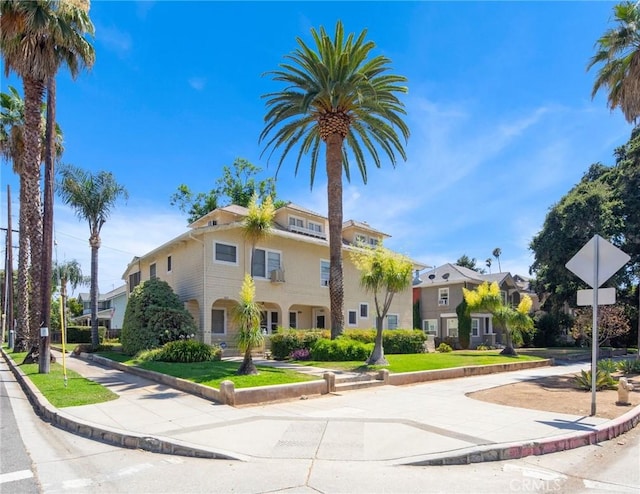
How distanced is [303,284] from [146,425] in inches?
714

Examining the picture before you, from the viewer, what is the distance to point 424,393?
12.9m

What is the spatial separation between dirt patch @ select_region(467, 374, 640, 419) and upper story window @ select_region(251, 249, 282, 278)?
13504mm

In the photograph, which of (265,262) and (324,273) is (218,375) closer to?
(265,262)

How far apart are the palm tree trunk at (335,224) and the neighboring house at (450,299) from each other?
21.0 meters

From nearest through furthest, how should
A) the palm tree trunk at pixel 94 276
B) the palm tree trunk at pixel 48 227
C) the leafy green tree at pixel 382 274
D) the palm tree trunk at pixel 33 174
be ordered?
the palm tree trunk at pixel 48 227, the leafy green tree at pixel 382 274, the palm tree trunk at pixel 33 174, the palm tree trunk at pixel 94 276

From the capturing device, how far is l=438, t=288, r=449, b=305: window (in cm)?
4156

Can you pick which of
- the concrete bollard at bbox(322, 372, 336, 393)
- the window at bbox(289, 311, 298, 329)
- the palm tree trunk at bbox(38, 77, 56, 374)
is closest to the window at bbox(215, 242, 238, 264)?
the window at bbox(289, 311, 298, 329)

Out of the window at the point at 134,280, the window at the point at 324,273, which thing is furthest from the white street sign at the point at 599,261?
the window at the point at 134,280

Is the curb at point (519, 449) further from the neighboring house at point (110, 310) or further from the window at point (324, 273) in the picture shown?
the neighboring house at point (110, 310)

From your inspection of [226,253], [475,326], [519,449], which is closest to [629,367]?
[519,449]

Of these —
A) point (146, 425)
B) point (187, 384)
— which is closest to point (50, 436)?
point (146, 425)

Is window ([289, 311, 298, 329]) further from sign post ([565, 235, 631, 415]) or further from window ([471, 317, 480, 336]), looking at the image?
sign post ([565, 235, 631, 415])

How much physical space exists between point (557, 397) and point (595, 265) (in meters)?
4.29

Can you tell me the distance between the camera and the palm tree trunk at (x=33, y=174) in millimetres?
19516
